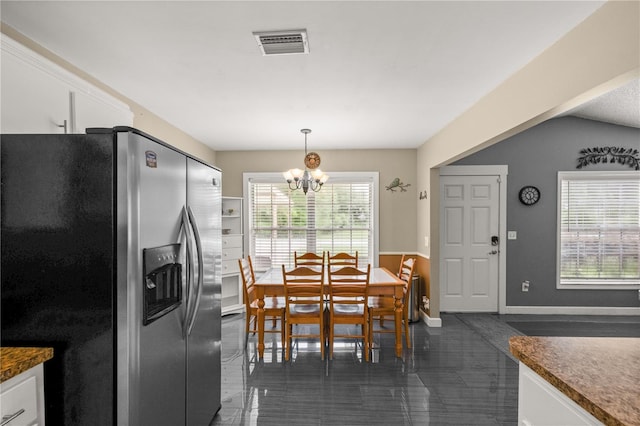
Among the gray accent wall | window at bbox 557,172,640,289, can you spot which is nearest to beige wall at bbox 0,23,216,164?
the gray accent wall

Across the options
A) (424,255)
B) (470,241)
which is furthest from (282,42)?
(470,241)

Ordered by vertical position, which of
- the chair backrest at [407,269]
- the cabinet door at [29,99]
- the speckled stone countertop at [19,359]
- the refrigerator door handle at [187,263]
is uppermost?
the cabinet door at [29,99]

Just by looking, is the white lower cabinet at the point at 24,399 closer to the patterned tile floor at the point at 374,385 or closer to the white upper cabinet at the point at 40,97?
the white upper cabinet at the point at 40,97

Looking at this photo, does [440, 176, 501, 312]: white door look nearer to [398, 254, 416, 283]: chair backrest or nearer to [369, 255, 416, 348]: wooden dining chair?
[398, 254, 416, 283]: chair backrest

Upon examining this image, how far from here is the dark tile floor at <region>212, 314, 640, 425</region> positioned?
2.44m

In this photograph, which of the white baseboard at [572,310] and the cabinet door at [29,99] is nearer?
the cabinet door at [29,99]

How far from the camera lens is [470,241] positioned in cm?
496

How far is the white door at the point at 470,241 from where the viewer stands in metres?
4.92

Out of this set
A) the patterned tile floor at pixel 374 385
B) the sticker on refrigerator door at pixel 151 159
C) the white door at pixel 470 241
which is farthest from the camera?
the white door at pixel 470 241

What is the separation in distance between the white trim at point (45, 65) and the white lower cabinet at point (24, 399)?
52.4 inches

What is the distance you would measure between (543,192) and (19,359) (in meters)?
5.77

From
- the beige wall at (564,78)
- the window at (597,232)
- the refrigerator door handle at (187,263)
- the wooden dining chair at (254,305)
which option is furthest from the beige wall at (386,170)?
the refrigerator door handle at (187,263)

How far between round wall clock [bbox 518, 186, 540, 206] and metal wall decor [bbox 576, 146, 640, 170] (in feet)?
2.35

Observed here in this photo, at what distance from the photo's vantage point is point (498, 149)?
4.90 m
